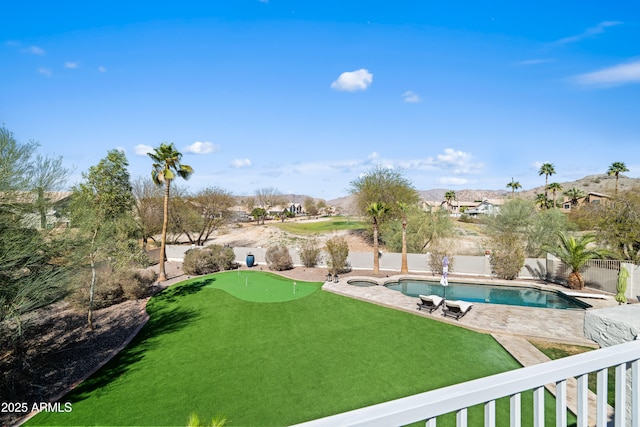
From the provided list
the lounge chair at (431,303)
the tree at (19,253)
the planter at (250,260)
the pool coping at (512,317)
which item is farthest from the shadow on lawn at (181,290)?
the lounge chair at (431,303)

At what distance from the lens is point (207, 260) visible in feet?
66.4

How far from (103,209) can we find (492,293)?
1827 cm

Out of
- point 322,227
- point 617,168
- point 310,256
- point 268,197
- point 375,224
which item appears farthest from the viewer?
point 268,197

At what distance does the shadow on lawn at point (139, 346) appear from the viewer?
793 cm

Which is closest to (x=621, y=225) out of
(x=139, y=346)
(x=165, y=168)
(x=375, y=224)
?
(x=375, y=224)

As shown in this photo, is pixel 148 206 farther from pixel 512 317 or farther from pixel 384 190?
pixel 512 317

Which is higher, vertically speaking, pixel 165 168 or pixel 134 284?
pixel 165 168

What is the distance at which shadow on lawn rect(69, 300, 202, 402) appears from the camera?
7.93 m

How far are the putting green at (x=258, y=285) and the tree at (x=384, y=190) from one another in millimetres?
14704

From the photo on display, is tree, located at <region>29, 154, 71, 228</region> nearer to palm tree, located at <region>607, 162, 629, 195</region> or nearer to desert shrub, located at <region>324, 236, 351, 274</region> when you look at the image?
desert shrub, located at <region>324, 236, 351, 274</region>

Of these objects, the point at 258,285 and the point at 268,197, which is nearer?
the point at 258,285

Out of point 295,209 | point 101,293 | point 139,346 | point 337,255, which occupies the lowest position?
point 139,346

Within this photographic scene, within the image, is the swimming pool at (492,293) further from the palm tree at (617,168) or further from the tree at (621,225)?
the palm tree at (617,168)

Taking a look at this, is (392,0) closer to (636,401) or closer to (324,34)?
(324,34)
